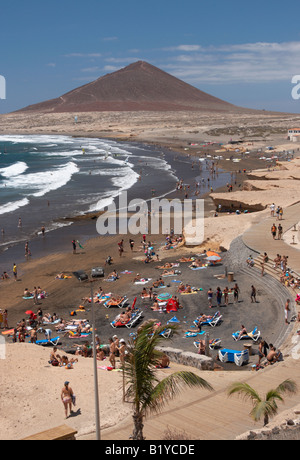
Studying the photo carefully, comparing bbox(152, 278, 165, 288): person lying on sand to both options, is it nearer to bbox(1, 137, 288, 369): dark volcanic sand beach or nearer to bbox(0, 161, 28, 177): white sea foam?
bbox(1, 137, 288, 369): dark volcanic sand beach

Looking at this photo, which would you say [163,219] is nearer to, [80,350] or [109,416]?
[80,350]

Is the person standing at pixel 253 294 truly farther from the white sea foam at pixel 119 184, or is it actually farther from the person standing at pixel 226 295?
the white sea foam at pixel 119 184

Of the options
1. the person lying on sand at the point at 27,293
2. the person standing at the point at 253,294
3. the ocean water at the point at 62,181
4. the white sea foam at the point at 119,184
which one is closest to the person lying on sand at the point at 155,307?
the person standing at the point at 253,294

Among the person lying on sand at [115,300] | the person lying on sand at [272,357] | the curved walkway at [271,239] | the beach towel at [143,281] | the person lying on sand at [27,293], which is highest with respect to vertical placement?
the curved walkway at [271,239]

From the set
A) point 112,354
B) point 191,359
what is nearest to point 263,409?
point 191,359

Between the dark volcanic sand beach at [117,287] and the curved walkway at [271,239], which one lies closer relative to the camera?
the dark volcanic sand beach at [117,287]

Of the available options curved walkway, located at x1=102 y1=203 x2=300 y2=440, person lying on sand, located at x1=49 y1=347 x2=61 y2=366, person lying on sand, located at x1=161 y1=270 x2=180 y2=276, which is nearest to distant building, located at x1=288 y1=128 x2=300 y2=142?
person lying on sand, located at x1=161 y1=270 x2=180 y2=276
